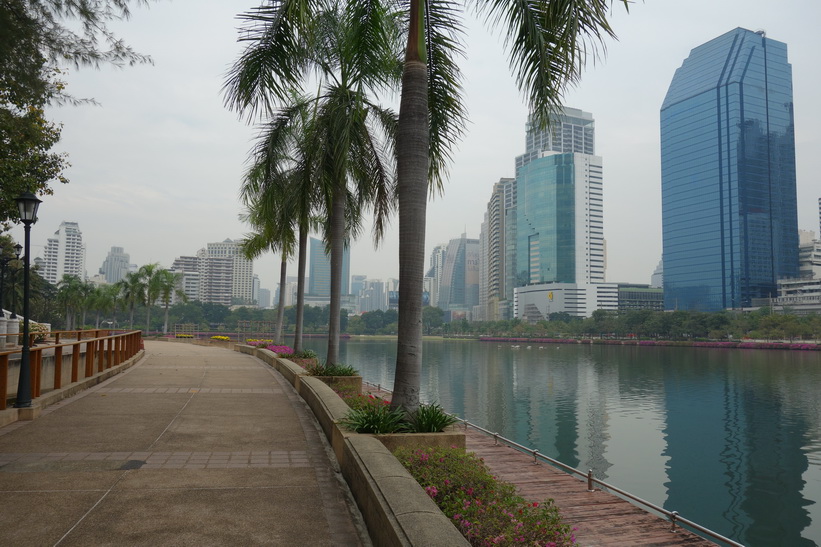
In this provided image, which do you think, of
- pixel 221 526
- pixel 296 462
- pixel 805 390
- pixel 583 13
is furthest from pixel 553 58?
pixel 805 390

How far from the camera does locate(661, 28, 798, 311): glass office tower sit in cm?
17050

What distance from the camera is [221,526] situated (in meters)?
5.00

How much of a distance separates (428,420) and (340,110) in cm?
703

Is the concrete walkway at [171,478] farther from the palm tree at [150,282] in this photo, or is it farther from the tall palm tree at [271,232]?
the palm tree at [150,282]

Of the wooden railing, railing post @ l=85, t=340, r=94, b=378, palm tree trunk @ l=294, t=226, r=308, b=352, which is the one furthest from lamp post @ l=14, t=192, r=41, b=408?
palm tree trunk @ l=294, t=226, r=308, b=352

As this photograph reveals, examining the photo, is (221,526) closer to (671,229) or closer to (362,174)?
(362,174)

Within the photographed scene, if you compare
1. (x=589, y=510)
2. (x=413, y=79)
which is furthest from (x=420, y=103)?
(x=589, y=510)

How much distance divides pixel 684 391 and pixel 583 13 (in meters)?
36.6

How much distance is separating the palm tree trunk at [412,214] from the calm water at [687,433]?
33.7 ft

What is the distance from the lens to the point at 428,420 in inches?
316

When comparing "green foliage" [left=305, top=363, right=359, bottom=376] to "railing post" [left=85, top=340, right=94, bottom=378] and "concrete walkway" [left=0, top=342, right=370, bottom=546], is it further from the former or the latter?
"railing post" [left=85, top=340, right=94, bottom=378]

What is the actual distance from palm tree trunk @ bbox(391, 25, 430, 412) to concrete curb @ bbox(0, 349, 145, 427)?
619 cm

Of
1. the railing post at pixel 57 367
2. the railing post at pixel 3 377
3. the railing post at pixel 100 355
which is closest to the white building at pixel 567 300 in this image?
the railing post at pixel 100 355

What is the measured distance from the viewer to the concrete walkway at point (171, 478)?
4.88m
